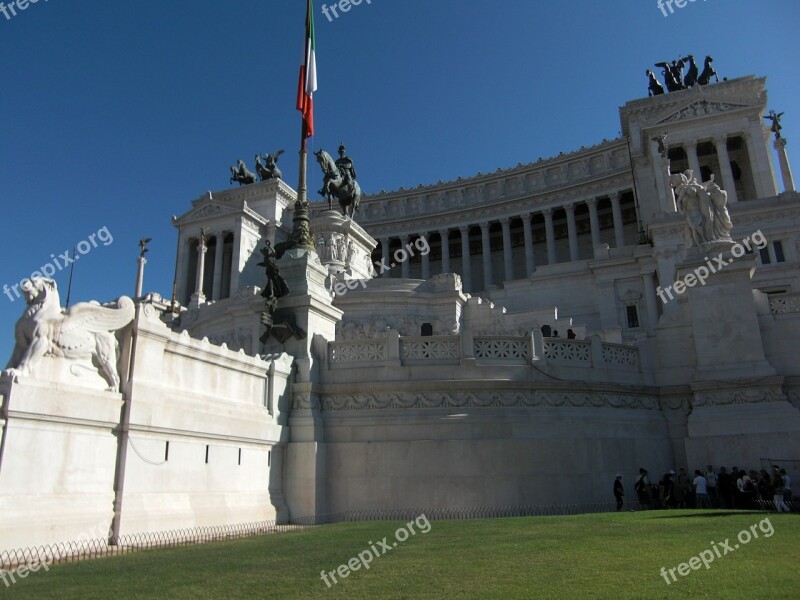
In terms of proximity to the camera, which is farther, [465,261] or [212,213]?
[465,261]

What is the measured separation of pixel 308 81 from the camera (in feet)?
86.5

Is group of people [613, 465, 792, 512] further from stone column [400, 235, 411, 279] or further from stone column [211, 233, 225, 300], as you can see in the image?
stone column [400, 235, 411, 279]

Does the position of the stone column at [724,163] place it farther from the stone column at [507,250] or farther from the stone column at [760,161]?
the stone column at [507,250]

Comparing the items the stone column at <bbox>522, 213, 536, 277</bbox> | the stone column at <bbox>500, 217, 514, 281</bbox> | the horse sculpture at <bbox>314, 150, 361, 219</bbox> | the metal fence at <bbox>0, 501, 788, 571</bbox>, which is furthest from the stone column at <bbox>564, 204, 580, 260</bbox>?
the metal fence at <bbox>0, 501, 788, 571</bbox>

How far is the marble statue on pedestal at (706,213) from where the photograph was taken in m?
22.8

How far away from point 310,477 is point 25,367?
28.1 feet

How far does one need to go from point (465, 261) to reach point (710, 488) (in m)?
68.9

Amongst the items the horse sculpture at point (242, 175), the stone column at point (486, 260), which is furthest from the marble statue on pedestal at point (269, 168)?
the stone column at point (486, 260)

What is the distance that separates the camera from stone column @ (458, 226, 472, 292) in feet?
282

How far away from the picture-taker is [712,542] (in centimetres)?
1042

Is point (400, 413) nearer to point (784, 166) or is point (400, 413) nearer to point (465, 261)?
point (784, 166)

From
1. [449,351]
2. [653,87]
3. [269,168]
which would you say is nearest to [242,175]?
[269,168]

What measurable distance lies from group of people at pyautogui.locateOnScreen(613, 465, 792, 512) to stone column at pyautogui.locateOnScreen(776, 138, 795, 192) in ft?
160

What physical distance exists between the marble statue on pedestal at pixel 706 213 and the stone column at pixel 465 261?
61.9 metres
